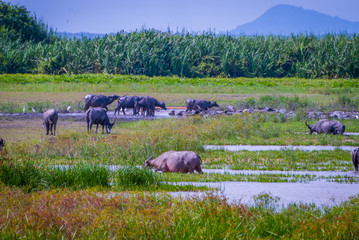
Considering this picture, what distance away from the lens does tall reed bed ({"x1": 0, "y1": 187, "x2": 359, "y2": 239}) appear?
19.9 feet

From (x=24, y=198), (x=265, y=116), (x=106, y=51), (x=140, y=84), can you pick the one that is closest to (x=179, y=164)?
(x=24, y=198)

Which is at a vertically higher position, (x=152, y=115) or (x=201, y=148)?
(x=201, y=148)

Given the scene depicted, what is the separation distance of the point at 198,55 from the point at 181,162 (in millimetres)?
38145

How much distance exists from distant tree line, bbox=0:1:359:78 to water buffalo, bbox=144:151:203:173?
1289 inches

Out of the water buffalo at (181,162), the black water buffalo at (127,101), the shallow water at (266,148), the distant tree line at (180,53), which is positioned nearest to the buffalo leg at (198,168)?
the water buffalo at (181,162)

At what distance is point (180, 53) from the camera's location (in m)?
46.6

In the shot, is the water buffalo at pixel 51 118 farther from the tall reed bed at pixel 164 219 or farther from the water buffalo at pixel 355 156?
the water buffalo at pixel 355 156

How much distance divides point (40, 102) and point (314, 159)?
1785 cm

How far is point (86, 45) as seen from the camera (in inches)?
1843

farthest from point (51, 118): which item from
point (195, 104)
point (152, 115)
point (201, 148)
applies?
point (195, 104)

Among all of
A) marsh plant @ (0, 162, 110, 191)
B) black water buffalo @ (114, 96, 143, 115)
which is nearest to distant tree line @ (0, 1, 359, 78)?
black water buffalo @ (114, 96, 143, 115)

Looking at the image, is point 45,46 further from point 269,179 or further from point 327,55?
point 269,179

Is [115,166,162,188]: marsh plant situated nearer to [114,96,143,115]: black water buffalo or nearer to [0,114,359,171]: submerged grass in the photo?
[0,114,359,171]: submerged grass

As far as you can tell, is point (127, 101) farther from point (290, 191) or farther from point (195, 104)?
point (290, 191)
